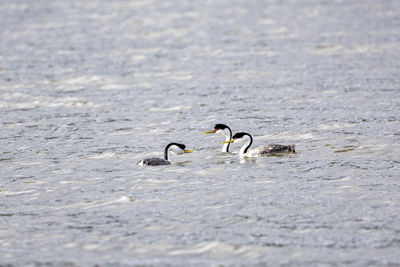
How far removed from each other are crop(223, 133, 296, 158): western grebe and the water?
1.29ft

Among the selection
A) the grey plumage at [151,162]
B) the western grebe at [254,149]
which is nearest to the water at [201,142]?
the grey plumage at [151,162]

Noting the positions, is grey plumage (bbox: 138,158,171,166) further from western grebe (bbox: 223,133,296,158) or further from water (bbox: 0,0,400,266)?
western grebe (bbox: 223,133,296,158)

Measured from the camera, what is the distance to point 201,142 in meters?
23.0

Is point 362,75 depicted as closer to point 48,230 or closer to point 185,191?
point 185,191

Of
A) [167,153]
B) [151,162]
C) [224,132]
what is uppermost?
[224,132]

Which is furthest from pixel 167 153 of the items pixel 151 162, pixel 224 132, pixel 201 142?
pixel 201 142

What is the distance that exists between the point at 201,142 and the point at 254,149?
2.62 meters

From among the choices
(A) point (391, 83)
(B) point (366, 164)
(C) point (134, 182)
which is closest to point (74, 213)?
(C) point (134, 182)

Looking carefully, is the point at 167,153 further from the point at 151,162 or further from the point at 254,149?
the point at 254,149

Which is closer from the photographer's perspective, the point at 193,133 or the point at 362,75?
the point at 193,133

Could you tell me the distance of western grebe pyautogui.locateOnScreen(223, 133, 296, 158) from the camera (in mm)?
20500

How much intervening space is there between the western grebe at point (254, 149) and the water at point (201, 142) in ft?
1.29

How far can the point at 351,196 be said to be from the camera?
1681cm

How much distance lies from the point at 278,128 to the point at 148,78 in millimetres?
10748
